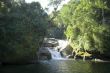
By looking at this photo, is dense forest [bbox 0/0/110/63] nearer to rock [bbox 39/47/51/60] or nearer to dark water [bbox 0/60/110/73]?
rock [bbox 39/47/51/60]

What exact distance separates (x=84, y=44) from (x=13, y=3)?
58.8ft

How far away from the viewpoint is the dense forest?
1898 inches

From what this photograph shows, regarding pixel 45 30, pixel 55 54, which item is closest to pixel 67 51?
pixel 55 54

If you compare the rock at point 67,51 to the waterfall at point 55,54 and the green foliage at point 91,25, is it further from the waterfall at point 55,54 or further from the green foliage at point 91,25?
the green foliage at point 91,25

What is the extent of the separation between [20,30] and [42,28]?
6.25 meters

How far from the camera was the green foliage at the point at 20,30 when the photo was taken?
155 feet

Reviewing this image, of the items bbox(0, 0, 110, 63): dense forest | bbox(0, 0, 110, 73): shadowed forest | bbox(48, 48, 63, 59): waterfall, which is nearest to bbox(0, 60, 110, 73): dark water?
bbox(0, 0, 110, 73): shadowed forest

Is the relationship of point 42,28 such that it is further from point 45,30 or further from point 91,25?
point 91,25

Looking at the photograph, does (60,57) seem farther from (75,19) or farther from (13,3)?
(13,3)

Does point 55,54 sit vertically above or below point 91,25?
below

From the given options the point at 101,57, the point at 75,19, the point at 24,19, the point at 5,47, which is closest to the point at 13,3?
the point at 24,19

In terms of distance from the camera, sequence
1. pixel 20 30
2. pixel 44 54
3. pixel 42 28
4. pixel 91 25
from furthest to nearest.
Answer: pixel 44 54, pixel 91 25, pixel 42 28, pixel 20 30

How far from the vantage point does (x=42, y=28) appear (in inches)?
2174

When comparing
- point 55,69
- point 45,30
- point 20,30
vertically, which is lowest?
point 55,69
